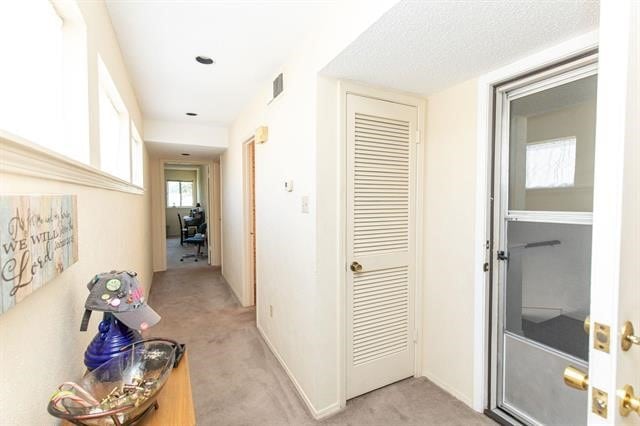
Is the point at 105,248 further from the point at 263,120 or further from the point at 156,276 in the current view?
the point at 156,276

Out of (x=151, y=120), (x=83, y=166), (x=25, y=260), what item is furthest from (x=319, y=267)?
(x=151, y=120)

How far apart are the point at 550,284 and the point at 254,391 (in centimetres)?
196

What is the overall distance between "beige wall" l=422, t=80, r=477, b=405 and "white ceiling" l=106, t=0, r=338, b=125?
3.41 ft

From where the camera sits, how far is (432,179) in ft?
6.95

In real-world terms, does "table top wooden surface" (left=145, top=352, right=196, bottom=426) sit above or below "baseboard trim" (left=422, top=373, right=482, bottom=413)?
above

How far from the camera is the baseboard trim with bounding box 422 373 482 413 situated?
1879 millimetres

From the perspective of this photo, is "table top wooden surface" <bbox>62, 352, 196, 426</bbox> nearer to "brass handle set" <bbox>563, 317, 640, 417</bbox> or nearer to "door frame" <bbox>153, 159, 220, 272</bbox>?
"brass handle set" <bbox>563, 317, 640, 417</bbox>

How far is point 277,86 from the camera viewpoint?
2334mm

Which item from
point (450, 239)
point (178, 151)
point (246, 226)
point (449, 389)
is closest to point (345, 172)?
point (450, 239)

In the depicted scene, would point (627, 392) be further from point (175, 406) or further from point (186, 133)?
point (186, 133)

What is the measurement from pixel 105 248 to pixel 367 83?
1795 millimetres

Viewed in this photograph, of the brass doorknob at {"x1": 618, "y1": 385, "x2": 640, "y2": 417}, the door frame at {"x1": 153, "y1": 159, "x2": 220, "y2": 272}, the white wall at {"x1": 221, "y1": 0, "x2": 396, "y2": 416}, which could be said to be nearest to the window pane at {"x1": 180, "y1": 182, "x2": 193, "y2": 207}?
the door frame at {"x1": 153, "y1": 159, "x2": 220, "y2": 272}

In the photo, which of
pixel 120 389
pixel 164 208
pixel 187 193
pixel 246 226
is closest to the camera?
pixel 120 389

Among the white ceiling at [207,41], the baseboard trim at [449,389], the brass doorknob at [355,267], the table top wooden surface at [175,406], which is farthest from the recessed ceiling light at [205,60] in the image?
the baseboard trim at [449,389]
